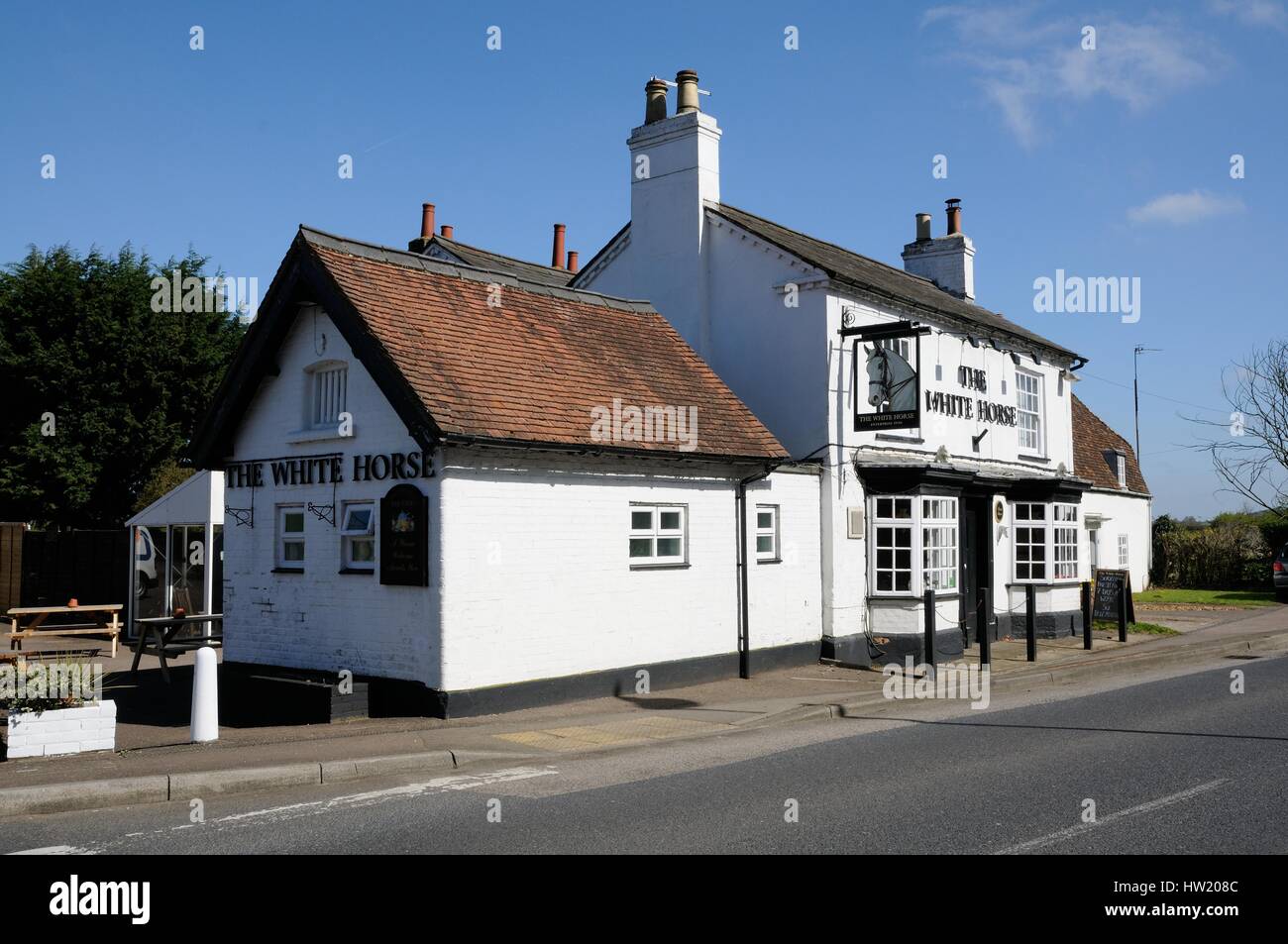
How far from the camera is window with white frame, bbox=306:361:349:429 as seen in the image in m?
14.5

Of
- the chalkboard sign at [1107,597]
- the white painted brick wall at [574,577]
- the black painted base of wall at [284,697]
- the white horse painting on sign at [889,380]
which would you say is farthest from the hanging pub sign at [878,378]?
the black painted base of wall at [284,697]

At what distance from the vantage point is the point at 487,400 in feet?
43.6

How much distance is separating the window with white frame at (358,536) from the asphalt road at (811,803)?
14.6 ft

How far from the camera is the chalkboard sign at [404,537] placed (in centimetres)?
1255

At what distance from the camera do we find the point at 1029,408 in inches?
941

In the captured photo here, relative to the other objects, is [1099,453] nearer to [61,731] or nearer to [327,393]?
[327,393]

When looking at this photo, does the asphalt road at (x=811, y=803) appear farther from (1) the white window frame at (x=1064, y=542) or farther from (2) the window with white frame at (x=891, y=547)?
(1) the white window frame at (x=1064, y=542)

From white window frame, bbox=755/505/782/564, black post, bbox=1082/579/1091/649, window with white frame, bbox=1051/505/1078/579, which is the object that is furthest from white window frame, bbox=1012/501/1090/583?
white window frame, bbox=755/505/782/564

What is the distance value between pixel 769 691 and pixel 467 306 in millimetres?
6769

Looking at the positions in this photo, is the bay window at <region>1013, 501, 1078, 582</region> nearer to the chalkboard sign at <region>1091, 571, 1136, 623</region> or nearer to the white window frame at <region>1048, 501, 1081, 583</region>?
the white window frame at <region>1048, 501, 1081, 583</region>

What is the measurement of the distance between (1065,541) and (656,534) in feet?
40.0

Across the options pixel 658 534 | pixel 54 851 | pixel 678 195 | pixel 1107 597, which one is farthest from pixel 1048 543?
pixel 54 851

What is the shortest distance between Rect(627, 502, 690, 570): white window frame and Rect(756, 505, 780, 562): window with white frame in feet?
6.24
